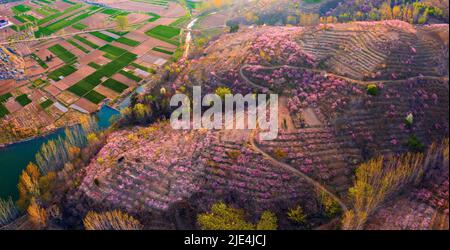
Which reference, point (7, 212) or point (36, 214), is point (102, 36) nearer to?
point (7, 212)

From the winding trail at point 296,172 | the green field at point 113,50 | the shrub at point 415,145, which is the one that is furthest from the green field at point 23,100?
the shrub at point 415,145

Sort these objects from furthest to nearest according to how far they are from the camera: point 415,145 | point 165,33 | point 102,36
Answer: point 165,33 < point 102,36 < point 415,145

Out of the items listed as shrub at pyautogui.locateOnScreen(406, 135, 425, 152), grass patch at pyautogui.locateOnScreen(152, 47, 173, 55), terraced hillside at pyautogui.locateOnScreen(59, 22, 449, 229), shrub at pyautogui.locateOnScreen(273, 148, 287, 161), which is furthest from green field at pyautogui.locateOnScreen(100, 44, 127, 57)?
shrub at pyautogui.locateOnScreen(406, 135, 425, 152)

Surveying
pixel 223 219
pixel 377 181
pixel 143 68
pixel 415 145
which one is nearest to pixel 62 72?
pixel 143 68

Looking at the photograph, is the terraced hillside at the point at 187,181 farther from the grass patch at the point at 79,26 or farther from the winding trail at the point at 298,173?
the grass patch at the point at 79,26

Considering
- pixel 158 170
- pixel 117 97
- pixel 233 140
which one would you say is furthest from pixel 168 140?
pixel 117 97

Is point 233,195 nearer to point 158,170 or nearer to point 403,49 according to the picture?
point 158,170

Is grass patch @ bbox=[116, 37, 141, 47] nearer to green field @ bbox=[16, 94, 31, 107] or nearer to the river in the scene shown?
green field @ bbox=[16, 94, 31, 107]
